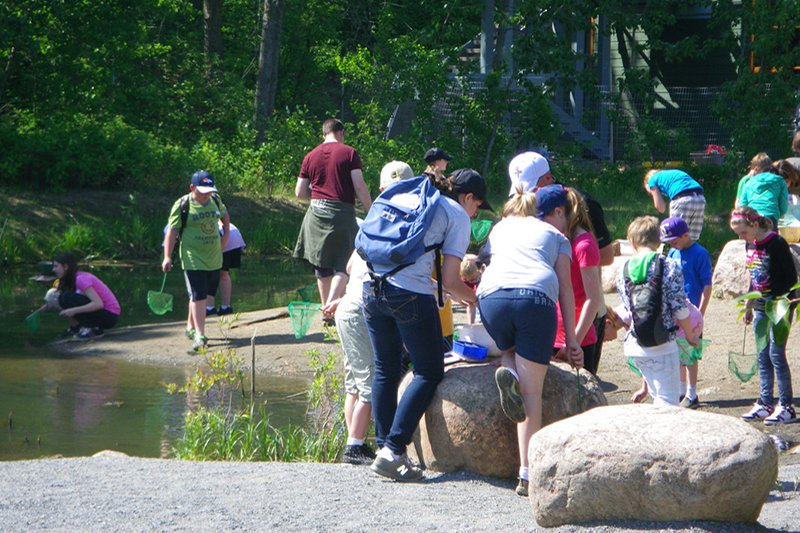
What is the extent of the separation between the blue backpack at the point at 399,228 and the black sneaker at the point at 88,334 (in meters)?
5.90

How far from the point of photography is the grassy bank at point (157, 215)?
16641 millimetres

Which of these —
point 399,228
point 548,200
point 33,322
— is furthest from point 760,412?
point 33,322

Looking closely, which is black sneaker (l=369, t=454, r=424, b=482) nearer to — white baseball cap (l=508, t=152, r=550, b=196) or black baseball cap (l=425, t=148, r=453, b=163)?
white baseball cap (l=508, t=152, r=550, b=196)

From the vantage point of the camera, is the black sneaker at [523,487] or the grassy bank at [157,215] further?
the grassy bank at [157,215]

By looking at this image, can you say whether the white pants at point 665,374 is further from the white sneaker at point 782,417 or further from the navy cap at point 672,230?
the white sneaker at point 782,417

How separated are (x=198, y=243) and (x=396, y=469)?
4.71 m

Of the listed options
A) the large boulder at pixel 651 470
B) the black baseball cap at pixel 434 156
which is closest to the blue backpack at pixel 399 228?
the large boulder at pixel 651 470

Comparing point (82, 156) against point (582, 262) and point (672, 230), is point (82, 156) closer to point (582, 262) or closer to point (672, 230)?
point (672, 230)

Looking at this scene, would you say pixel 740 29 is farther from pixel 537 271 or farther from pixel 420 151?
pixel 537 271

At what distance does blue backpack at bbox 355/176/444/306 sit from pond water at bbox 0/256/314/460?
2.49 meters

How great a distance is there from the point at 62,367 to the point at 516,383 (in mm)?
5494

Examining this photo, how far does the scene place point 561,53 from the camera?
1900cm

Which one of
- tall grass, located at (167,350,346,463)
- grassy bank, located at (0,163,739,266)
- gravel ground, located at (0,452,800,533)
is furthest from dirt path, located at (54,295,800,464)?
grassy bank, located at (0,163,739,266)

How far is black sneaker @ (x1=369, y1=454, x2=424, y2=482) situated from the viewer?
16.3 ft
